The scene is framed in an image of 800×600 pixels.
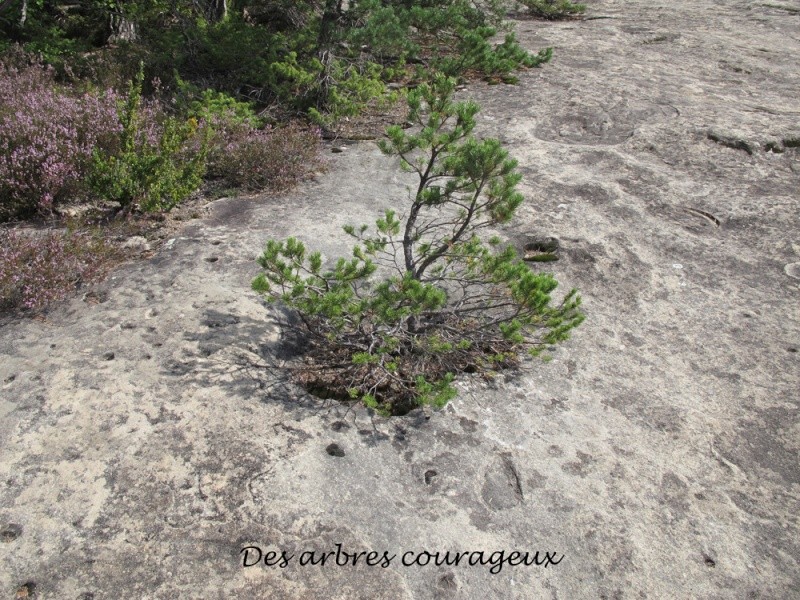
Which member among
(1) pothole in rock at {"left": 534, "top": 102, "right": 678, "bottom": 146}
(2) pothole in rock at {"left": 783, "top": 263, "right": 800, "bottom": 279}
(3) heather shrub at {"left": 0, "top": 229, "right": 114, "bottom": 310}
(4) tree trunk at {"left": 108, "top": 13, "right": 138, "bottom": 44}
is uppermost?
(4) tree trunk at {"left": 108, "top": 13, "right": 138, "bottom": 44}

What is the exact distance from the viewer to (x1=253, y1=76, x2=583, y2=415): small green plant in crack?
3.20 meters

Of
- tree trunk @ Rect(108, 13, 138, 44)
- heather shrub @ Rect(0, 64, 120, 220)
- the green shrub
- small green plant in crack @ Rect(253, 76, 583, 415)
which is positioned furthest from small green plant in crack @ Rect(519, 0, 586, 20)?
small green plant in crack @ Rect(253, 76, 583, 415)

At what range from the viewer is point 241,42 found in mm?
7102

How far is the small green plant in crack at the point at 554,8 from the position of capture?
35.9 feet

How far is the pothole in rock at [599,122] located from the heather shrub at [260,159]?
252 cm

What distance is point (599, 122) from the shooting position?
6730mm

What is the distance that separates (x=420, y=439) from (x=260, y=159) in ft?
10.6

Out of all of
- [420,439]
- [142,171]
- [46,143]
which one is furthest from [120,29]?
[420,439]

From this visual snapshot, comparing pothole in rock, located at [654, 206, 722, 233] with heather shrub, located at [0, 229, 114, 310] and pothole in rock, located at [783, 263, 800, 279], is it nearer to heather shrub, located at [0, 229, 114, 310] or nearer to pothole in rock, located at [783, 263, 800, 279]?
pothole in rock, located at [783, 263, 800, 279]

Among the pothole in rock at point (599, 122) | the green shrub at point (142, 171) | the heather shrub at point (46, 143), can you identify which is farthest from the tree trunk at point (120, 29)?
the pothole in rock at point (599, 122)

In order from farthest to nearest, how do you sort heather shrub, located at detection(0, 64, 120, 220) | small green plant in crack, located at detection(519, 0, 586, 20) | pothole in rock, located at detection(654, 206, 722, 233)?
small green plant in crack, located at detection(519, 0, 586, 20), pothole in rock, located at detection(654, 206, 722, 233), heather shrub, located at detection(0, 64, 120, 220)

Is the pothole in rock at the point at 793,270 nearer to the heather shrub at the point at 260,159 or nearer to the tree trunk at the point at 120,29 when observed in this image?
the heather shrub at the point at 260,159

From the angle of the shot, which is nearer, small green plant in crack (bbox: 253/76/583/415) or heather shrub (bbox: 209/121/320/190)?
small green plant in crack (bbox: 253/76/583/415)

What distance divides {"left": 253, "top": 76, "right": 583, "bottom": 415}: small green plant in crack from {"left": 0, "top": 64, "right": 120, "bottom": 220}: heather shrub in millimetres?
2278
